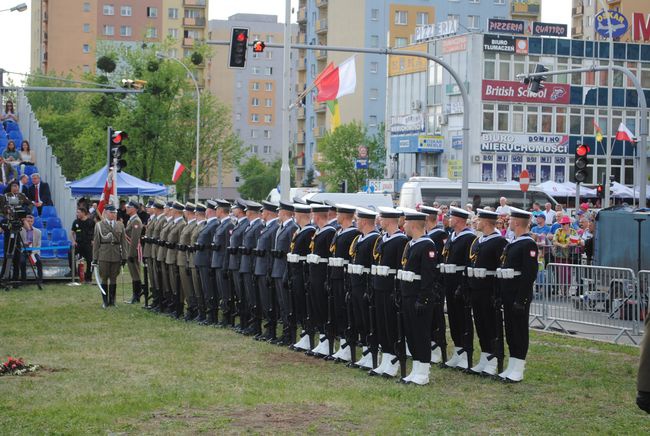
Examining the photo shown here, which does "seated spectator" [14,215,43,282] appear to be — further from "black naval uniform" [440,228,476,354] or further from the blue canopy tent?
"black naval uniform" [440,228,476,354]

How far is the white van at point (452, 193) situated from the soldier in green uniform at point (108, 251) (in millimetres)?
21895

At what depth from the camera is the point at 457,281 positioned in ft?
50.0

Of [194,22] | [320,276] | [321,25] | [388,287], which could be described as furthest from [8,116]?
[194,22]

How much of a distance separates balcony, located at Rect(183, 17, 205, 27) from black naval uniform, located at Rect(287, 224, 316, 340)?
114 meters

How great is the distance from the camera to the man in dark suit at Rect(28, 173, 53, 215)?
32875mm

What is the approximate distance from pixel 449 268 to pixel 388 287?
1.25 metres

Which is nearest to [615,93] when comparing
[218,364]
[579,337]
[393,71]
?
[393,71]

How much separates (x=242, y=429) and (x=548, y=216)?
80.4ft

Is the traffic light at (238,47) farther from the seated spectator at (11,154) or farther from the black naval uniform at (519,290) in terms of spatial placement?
the black naval uniform at (519,290)

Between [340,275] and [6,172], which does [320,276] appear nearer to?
[340,275]

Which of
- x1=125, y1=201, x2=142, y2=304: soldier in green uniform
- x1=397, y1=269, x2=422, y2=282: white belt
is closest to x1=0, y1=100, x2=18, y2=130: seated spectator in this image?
x1=125, y1=201, x2=142, y2=304: soldier in green uniform

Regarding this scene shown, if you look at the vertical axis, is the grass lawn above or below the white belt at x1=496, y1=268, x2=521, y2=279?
below

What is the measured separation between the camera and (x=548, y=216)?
3409 cm

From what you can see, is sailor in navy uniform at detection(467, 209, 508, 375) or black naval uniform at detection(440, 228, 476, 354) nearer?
sailor in navy uniform at detection(467, 209, 508, 375)
